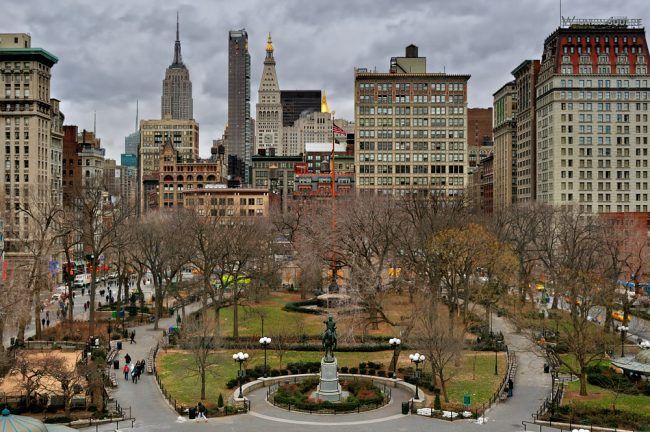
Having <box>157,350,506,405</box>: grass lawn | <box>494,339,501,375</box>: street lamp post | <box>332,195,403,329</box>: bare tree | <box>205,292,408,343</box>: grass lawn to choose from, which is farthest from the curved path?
<box>205,292,408,343</box>: grass lawn

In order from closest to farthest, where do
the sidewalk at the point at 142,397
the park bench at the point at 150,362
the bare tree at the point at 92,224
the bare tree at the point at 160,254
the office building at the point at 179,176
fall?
the sidewalk at the point at 142,397 < the park bench at the point at 150,362 < the bare tree at the point at 92,224 < the bare tree at the point at 160,254 < the office building at the point at 179,176

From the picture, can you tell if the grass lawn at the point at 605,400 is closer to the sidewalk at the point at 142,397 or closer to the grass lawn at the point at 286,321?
the grass lawn at the point at 286,321

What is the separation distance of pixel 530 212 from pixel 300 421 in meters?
66.0

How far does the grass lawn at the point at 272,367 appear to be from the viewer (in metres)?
43.8

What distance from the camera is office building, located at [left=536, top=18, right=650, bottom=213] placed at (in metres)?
127

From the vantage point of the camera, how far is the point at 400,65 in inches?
5630

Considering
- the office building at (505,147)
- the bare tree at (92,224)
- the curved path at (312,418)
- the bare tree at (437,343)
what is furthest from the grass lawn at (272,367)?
the office building at (505,147)

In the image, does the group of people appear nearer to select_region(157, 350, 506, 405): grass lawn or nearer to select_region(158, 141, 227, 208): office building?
select_region(157, 350, 506, 405): grass lawn

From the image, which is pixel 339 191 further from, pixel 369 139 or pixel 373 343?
pixel 373 343

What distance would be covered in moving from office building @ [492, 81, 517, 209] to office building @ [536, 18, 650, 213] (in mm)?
35699

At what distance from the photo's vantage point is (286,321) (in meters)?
69.6

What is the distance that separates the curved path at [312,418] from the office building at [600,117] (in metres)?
90.6

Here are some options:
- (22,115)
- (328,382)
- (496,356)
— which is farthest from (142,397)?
(22,115)

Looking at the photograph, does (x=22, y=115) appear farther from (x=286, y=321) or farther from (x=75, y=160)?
(x=286, y=321)
